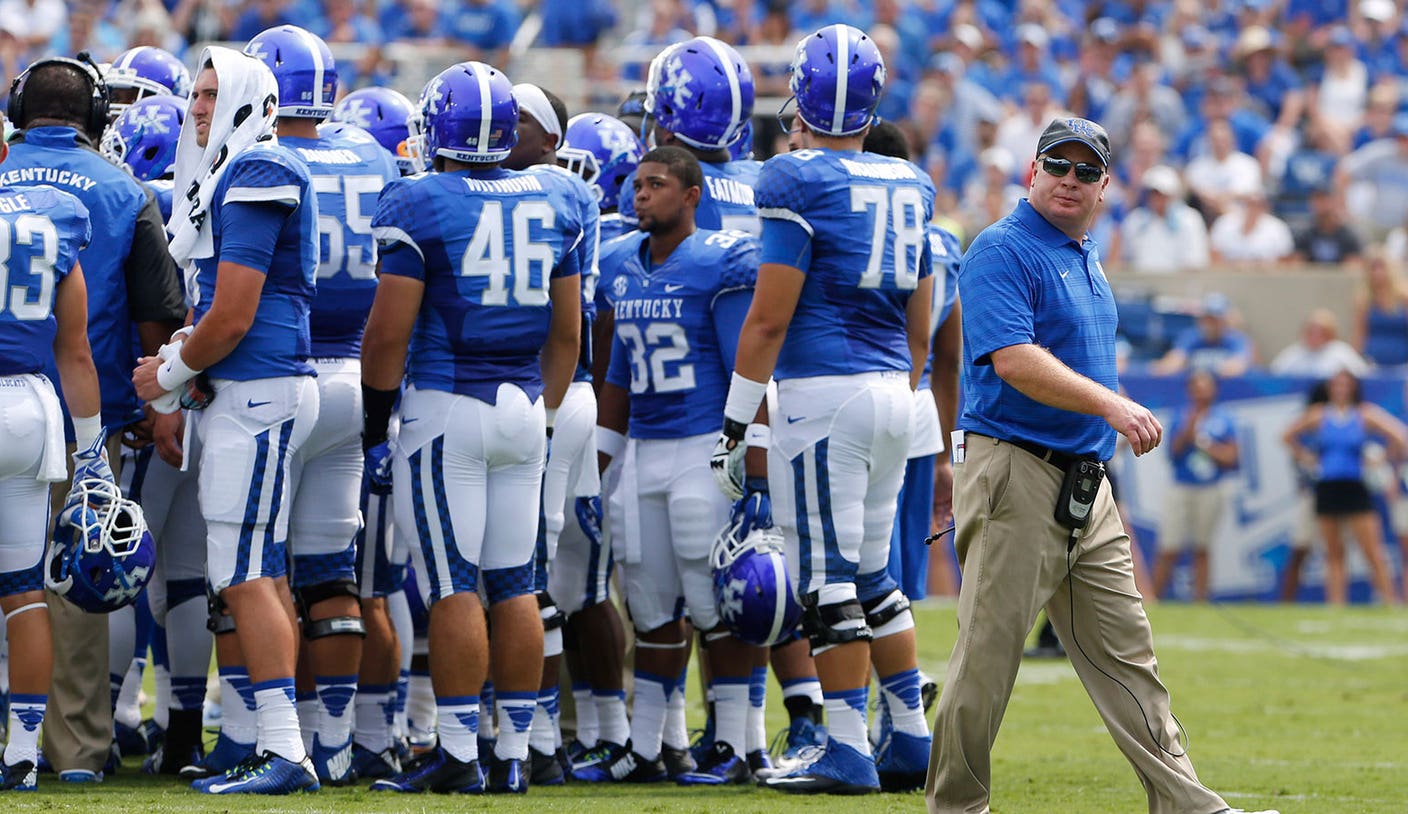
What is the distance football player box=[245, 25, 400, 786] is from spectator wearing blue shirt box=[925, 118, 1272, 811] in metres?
2.20

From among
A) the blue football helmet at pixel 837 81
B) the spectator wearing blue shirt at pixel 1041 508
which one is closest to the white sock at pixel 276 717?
the spectator wearing blue shirt at pixel 1041 508

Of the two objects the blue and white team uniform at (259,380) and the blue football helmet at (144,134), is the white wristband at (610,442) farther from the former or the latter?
the blue football helmet at (144,134)

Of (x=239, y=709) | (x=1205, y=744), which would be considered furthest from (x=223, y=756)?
(x=1205, y=744)

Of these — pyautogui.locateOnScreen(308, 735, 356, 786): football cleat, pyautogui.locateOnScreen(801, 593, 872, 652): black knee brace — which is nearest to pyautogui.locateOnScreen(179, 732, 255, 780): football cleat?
pyautogui.locateOnScreen(308, 735, 356, 786): football cleat

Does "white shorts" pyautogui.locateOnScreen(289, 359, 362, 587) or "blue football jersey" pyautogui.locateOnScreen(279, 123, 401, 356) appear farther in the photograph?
"blue football jersey" pyautogui.locateOnScreen(279, 123, 401, 356)

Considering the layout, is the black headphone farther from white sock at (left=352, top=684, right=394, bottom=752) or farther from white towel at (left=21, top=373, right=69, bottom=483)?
white sock at (left=352, top=684, right=394, bottom=752)

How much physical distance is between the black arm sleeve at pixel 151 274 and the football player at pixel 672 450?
1.55m

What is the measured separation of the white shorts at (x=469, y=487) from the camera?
6.43 meters

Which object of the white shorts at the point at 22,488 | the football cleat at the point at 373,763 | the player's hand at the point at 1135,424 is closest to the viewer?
the player's hand at the point at 1135,424

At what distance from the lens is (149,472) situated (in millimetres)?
7023

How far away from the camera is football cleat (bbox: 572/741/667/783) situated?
283 inches

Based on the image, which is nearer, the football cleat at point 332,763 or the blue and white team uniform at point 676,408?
the football cleat at point 332,763

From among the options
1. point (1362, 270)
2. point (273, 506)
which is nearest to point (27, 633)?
point (273, 506)

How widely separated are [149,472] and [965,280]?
3069 mm
